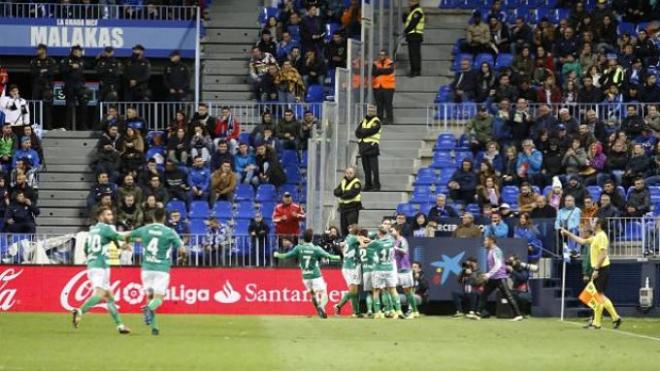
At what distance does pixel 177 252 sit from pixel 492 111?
8.98 m

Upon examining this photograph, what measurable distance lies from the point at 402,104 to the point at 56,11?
30.9 ft

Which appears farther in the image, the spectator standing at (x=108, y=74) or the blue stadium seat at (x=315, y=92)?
the blue stadium seat at (x=315, y=92)

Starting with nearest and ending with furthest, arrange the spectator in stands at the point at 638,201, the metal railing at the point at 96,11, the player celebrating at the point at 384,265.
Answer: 1. the player celebrating at the point at 384,265
2. the spectator in stands at the point at 638,201
3. the metal railing at the point at 96,11

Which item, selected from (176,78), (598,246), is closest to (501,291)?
(598,246)

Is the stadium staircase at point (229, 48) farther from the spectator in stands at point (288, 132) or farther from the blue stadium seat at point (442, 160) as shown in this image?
the blue stadium seat at point (442, 160)

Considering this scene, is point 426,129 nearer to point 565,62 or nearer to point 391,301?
point 565,62

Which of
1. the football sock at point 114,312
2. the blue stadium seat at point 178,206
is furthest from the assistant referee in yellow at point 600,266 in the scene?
the blue stadium seat at point 178,206

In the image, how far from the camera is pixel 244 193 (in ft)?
130

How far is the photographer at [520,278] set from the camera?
1387 inches

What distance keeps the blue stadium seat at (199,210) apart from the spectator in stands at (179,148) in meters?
1.66

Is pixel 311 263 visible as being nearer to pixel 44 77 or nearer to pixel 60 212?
pixel 60 212

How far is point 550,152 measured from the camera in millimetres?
38625

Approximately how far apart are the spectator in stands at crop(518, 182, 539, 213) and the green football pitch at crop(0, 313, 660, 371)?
4.17m

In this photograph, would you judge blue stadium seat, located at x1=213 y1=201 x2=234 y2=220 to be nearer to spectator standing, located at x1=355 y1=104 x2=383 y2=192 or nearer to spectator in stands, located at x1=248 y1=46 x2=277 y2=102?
spectator standing, located at x1=355 y1=104 x2=383 y2=192
